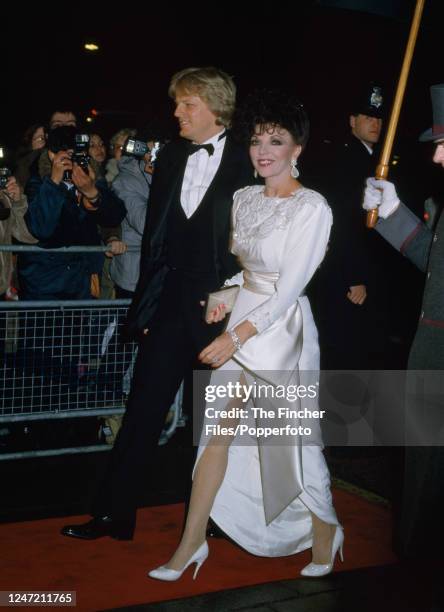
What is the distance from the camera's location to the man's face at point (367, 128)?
535 cm

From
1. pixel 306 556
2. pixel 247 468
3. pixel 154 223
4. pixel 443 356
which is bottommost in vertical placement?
pixel 306 556

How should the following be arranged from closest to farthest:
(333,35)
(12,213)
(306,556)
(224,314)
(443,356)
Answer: (443,356), (224,314), (306,556), (12,213), (333,35)

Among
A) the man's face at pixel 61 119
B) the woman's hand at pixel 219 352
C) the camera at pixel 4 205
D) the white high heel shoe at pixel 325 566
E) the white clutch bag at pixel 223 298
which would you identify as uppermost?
the man's face at pixel 61 119

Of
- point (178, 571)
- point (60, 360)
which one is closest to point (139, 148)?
point (60, 360)

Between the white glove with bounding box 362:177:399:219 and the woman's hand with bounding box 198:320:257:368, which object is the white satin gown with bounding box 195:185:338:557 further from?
the white glove with bounding box 362:177:399:219

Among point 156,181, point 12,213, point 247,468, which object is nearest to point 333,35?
point 12,213

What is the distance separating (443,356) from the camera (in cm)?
292

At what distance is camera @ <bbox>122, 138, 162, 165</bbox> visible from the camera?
5637mm

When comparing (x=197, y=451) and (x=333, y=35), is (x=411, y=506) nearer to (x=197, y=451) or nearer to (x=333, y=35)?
(x=197, y=451)

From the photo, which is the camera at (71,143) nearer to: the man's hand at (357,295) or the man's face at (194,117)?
the man's face at (194,117)

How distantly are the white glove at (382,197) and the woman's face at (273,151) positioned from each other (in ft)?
1.28

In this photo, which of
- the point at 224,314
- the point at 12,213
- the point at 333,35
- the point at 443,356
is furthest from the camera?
the point at 333,35

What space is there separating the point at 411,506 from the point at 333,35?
8437mm

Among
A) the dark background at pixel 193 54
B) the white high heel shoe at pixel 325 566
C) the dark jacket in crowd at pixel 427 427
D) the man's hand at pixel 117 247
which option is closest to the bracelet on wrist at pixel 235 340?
the dark jacket in crowd at pixel 427 427
